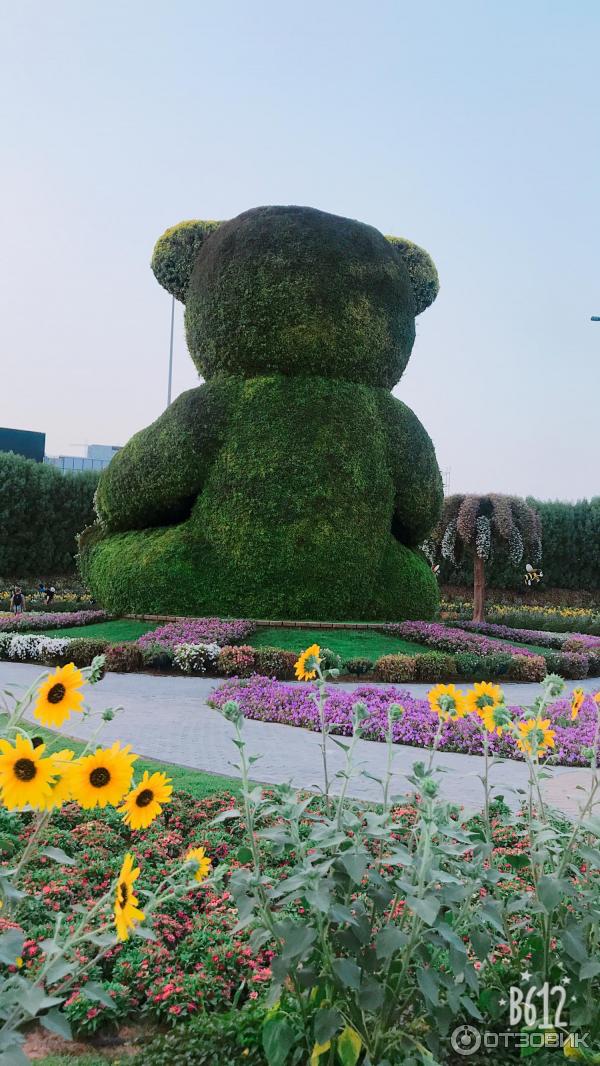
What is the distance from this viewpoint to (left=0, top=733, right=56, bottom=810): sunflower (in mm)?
1751

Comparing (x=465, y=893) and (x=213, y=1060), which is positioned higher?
(x=465, y=893)

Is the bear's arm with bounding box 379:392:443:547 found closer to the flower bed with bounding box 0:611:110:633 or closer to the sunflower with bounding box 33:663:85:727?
the flower bed with bounding box 0:611:110:633

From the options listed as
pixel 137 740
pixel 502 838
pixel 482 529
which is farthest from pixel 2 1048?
pixel 482 529

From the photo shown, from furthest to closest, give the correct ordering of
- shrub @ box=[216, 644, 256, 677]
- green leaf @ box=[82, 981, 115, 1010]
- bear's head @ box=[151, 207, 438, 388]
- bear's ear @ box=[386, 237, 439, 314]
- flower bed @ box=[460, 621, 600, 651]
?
bear's ear @ box=[386, 237, 439, 314], flower bed @ box=[460, 621, 600, 651], bear's head @ box=[151, 207, 438, 388], shrub @ box=[216, 644, 256, 677], green leaf @ box=[82, 981, 115, 1010]

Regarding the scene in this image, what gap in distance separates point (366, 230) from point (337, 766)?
1156 centimetres

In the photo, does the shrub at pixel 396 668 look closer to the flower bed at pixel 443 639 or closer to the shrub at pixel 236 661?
the shrub at pixel 236 661

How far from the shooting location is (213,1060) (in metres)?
2.34

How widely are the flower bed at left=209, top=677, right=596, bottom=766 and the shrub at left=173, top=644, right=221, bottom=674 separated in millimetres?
1398

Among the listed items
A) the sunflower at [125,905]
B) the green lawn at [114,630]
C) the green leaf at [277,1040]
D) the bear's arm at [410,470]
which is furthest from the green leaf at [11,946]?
the bear's arm at [410,470]

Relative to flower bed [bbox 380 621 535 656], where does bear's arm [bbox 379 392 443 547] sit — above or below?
above

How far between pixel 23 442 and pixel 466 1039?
42.5 m

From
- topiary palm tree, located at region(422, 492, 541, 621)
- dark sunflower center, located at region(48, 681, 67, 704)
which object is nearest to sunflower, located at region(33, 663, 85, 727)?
dark sunflower center, located at region(48, 681, 67, 704)

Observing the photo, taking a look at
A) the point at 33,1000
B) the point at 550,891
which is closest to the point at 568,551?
the point at 550,891

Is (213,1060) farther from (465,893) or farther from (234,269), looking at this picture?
(234,269)
